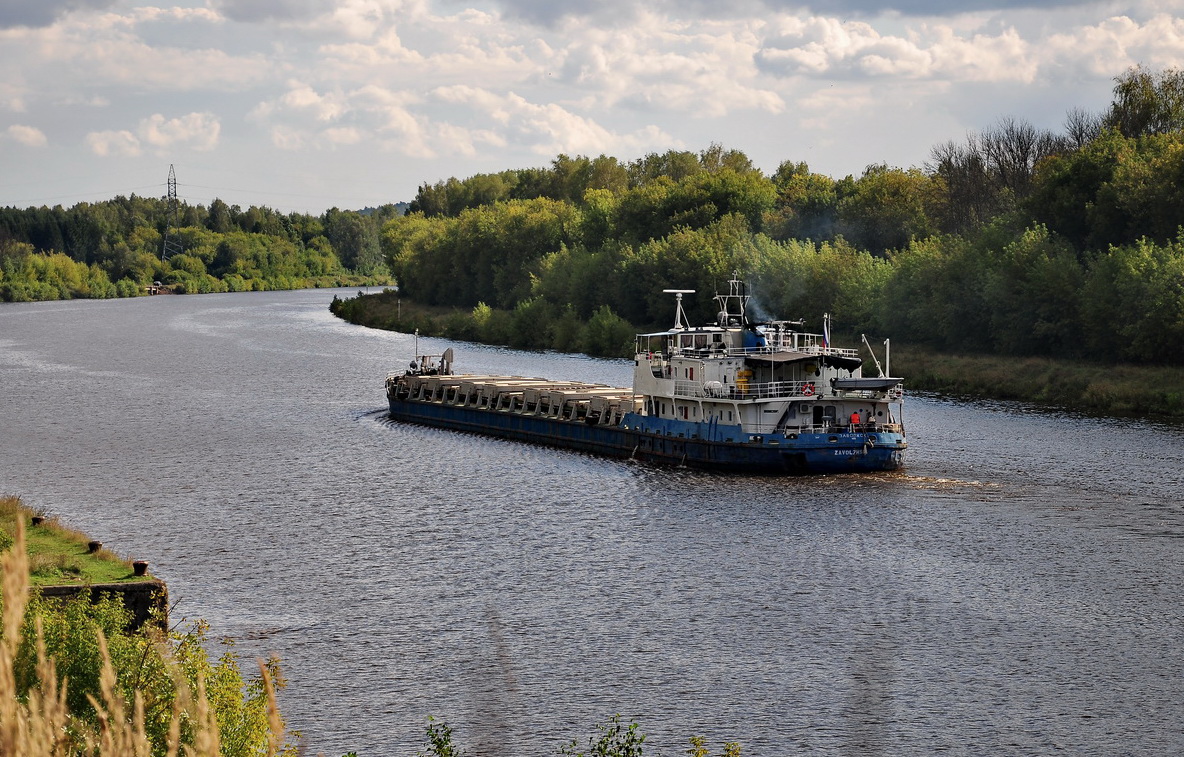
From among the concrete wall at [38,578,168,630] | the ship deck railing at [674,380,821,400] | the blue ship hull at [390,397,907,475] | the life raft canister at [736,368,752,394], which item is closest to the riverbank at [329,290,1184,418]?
the blue ship hull at [390,397,907,475]

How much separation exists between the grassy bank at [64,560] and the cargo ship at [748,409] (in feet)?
104

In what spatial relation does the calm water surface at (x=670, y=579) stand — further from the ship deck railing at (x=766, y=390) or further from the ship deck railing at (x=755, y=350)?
the ship deck railing at (x=755, y=350)

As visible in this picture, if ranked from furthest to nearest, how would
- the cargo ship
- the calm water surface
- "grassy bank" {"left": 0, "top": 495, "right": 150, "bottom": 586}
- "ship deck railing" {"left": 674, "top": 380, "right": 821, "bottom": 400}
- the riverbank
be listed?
the riverbank
"ship deck railing" {"left": 674, "top": 380, "right": 821, "bottom": 400}
the cargo ship
"grassy bank" {"left": 0, "top": 495, "right": 150, "bottom": 586}
the calm water surface

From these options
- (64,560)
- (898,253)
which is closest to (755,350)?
(64,560)

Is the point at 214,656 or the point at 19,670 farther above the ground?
the point at 19,670

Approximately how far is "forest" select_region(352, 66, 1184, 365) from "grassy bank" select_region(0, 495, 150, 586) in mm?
60092

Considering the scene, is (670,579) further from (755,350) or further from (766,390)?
(755,350)

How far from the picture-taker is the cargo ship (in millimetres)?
61844

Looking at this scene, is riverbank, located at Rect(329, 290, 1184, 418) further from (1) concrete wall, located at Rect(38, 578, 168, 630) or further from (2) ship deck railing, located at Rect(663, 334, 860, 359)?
(1) concrete wall, located at Rect(38, 578, 168, 630)

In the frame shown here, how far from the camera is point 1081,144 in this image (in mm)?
128125

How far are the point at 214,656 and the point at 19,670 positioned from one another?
1292 centimetres

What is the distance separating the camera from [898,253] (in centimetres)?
12744

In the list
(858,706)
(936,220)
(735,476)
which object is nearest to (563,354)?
(936,220)

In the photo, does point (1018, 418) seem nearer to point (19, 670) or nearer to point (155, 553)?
point (155, 553)
